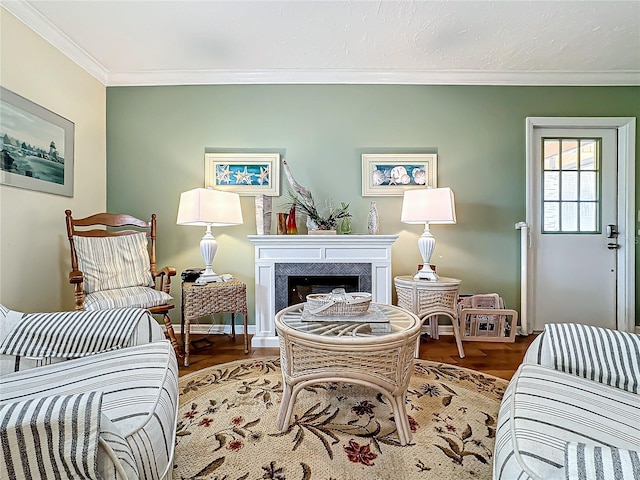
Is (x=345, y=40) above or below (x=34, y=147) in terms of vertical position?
A: above

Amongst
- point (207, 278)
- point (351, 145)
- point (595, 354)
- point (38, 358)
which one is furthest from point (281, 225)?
point (595, 354)

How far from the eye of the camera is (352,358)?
128cm

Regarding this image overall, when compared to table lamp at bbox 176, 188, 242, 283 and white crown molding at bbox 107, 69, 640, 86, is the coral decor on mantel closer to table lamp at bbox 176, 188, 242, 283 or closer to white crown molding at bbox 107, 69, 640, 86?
table lamp at bbox 176, 188, 242, 283

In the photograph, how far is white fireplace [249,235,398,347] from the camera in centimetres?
262

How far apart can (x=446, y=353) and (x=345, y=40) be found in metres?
2.55

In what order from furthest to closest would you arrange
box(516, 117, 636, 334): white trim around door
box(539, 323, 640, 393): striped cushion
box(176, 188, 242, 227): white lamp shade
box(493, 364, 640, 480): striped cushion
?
box(516, 117, 636, 334): white trim around door → box(176, 188, 242, 227): white lamp shade → box(539, 323, 640, 393): striped cushion → box(493, 364, 640, 480): striped cushion

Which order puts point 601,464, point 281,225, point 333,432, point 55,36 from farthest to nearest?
point 281,225
point 55,36
point 333,432
point 601,464

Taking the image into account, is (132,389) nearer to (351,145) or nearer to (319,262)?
(319,262)

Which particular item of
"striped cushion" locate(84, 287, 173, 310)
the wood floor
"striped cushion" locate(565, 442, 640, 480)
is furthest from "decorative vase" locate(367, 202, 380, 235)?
"striped cushion" locate(565, 442, 640, 480)

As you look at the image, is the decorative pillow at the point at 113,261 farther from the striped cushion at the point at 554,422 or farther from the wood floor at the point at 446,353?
the striped cushion at the point at 554,422

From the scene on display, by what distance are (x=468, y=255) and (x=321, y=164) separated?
5.33ft

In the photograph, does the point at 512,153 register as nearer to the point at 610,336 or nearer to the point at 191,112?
the point at 610,336

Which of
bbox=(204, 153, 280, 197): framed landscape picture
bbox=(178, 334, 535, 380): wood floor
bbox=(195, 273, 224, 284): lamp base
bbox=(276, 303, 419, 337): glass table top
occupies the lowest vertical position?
bbox=(178, 334, 535, 380): wood floor

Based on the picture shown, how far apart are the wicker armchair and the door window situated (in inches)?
134
